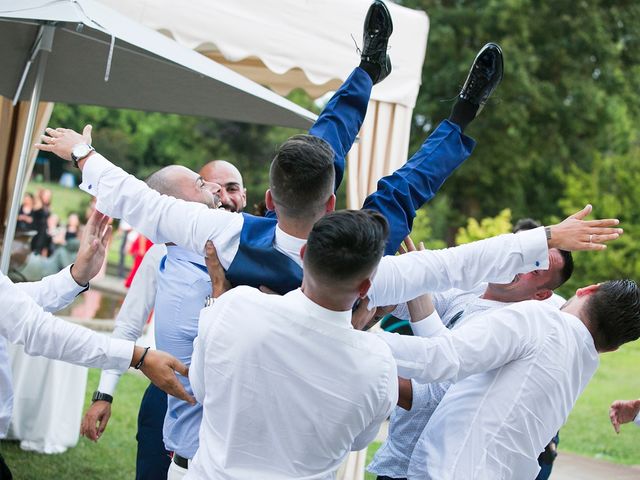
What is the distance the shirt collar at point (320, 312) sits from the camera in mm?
2025

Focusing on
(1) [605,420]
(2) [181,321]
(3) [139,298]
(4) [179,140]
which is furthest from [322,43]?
(4) [179,140]

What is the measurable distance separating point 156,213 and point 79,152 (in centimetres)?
33

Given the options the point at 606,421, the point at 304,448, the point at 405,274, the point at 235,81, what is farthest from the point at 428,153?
the point at 606,421

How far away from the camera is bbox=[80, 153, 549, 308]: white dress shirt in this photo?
2.37 meters

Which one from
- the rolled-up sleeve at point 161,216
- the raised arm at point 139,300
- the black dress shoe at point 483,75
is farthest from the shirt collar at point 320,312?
the raised arm at point 139,300

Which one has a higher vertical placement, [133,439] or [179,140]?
[133,439]

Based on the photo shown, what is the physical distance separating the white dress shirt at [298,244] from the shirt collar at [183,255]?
69 centimetres

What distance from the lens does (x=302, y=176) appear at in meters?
2.26

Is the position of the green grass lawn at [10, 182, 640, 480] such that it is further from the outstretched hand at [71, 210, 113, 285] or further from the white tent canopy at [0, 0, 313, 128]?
the outstretched hand at [71, 210, 113, 285]

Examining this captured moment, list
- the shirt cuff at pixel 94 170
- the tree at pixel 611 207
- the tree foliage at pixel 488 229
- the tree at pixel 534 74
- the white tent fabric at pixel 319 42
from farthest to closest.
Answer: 1. the tree at pixel 534 74
2. the tree at pixel 611 207
3. the tree foliage at pixel 488 229
4. the white tent fabric at pixel 319 42
5. the shirt cuff at pixel 94 170

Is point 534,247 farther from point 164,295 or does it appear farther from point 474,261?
point 164,295

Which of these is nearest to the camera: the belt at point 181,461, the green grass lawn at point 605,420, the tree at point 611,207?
the belt at point 181,461

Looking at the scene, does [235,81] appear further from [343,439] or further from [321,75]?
[343,439]

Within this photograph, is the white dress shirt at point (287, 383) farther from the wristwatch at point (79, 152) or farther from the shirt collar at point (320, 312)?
the wristwatch at point (79, 152)
